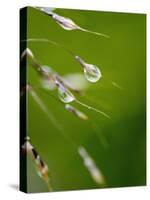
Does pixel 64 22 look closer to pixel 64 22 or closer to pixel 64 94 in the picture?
pixel 64 22

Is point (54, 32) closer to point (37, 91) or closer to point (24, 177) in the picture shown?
point (37, 91)

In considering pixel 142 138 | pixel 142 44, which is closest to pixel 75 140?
pixel 142 138

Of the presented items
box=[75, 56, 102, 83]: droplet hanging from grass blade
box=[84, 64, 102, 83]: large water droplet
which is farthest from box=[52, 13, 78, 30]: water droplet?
box=[84, 64, 102, 83]: large water droplet

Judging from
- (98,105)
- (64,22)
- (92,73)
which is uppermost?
(64,22)

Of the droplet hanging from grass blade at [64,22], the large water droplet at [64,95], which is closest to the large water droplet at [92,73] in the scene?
the large water droplet at [64,95]

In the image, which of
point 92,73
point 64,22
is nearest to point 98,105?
point 92,73

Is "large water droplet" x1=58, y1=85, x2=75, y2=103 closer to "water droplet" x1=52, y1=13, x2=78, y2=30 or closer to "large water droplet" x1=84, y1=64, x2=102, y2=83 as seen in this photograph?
"large water droplet" x1=84, y1=64, x2=102, y2=83

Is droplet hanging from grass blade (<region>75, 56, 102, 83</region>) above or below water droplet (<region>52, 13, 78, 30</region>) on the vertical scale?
below

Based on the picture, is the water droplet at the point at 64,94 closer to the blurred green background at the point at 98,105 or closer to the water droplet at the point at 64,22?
the blurred green background at the point at 98,105
